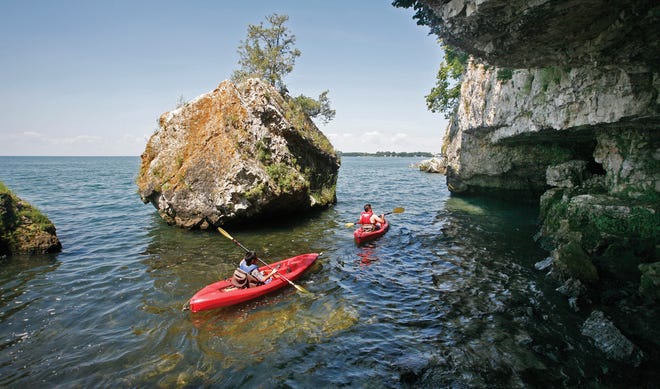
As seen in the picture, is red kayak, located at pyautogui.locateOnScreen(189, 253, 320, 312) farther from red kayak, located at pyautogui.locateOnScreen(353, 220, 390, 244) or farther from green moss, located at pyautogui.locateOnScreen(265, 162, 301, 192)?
green moss, located at pyautogui.locateOnScreen(265, 162, 301, 192)

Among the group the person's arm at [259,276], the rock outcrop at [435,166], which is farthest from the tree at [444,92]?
the person's arm at [259,276]

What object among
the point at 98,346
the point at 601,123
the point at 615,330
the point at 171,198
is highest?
the point at 601,123

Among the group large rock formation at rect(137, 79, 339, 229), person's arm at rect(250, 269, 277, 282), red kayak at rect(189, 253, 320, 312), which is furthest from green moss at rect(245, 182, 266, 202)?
person's arm at rect(250, 269, 277, 282)

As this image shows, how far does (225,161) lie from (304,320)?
8.69 metres

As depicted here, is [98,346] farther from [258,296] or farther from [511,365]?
[511,365]

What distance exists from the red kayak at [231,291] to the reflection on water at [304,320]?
248mm

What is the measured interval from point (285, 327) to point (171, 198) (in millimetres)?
10056

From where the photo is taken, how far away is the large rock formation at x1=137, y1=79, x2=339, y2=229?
49.1 ft

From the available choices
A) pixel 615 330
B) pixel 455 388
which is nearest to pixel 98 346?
pixel 455 388

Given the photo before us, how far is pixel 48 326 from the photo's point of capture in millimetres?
8281

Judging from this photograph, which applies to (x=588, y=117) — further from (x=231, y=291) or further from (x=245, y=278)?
(x=231, y=291)

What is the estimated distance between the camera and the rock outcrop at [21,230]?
12.3m

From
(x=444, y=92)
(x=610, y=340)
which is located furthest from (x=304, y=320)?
(x=444, y=92)

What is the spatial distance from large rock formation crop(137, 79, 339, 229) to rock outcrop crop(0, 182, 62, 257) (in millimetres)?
4358
